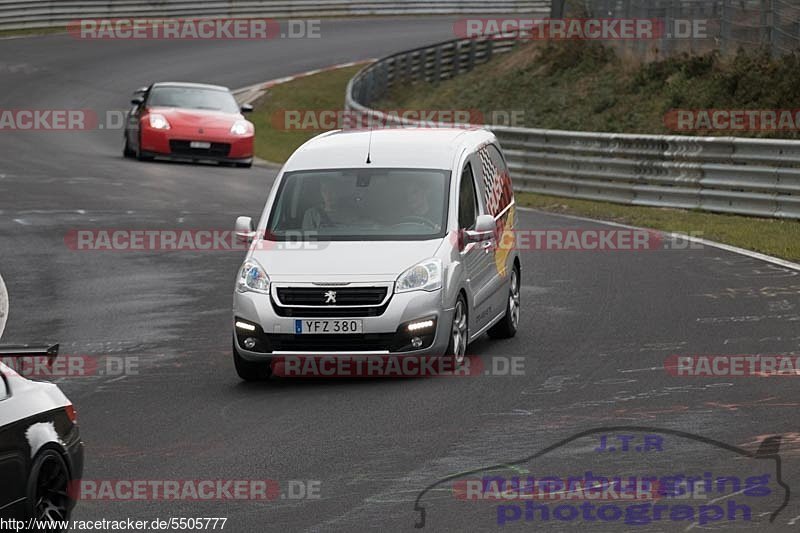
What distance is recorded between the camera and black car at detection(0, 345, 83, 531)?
6.85m

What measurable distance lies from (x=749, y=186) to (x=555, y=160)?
15.5 ft

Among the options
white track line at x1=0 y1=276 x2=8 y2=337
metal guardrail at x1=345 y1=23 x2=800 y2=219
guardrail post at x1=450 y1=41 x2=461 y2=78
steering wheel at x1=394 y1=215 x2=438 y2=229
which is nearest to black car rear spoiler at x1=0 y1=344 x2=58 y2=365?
steering wheel at x1=394 y1=215 x2=438 y2=229

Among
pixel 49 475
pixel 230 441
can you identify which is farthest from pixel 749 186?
pixel 49 475

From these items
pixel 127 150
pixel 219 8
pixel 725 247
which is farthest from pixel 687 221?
pixel 219 8

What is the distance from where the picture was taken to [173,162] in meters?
31.7

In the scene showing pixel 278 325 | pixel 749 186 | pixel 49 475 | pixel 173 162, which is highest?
pixel 49 475

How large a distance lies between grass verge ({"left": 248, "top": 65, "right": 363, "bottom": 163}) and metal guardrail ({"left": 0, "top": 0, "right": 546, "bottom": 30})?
10472 mm

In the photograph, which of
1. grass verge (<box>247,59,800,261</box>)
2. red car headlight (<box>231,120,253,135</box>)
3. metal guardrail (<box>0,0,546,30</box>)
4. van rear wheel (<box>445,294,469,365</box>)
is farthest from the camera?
metal guardrail (<box>0,0,546,30</box>)

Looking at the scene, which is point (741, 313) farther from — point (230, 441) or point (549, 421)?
point (230, 441)

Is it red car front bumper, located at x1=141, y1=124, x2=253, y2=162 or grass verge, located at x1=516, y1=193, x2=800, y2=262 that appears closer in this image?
grass verge, located at x1=516, y1=193, x2=800, y2=262

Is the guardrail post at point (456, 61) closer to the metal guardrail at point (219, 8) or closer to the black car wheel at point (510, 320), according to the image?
the metal guardrail at point (219, 8)

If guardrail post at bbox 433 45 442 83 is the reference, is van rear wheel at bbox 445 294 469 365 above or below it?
above

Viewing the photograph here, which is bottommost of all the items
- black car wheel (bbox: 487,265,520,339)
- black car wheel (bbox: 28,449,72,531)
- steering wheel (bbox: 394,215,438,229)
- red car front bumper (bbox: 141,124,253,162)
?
red car front bumper (bbox: 141,124,253,162)

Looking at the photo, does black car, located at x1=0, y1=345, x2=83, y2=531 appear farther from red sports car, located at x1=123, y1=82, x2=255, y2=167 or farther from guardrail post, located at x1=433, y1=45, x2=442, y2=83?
guardrail post, located at x1=433, y1=45, x2=442, y2=83
